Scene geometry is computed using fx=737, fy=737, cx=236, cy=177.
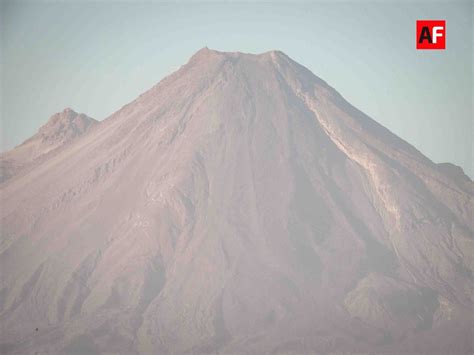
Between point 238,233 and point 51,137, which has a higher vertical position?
point 51,137

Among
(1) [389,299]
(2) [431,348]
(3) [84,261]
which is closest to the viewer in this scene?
(2) [431,348]

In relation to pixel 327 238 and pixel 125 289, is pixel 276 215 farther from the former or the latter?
pixel 125 289

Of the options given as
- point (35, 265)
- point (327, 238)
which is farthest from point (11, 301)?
point (327, 238)

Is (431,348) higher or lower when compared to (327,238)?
lower

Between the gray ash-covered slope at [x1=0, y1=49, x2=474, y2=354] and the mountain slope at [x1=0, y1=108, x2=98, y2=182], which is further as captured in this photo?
the mountain slope at [x1=0, y1=108, x2=98, y2=182]

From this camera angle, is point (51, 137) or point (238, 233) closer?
point (238, 233)
